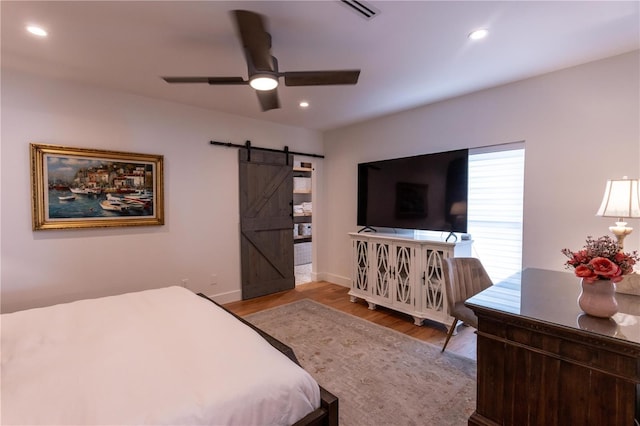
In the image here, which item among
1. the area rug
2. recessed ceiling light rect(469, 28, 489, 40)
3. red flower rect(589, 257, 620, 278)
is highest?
recessed ceiling light rect(469, 28, 489, 40)

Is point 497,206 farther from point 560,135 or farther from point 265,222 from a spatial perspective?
point 265,222

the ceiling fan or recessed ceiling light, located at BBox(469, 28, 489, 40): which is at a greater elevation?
recessed ceiling light, located at BBox(469, 28, 489, 40)

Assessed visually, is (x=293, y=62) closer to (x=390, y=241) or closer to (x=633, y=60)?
(x=390, y=241)

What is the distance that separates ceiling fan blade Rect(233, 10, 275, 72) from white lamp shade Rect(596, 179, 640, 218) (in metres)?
2.37

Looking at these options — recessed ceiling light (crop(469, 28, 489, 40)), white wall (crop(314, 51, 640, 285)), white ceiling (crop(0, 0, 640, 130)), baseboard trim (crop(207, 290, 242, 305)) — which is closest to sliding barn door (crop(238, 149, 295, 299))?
baseboard trim (crop(207, 290, 242, 305))

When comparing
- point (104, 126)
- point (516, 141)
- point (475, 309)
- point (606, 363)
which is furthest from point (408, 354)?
point (104, 126)

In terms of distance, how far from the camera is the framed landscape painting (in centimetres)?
276

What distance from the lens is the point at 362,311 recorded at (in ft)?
12.1

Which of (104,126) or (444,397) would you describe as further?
(104,126)

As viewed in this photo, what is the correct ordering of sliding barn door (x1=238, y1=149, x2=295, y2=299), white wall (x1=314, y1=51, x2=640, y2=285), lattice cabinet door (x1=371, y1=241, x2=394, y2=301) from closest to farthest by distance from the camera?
white wall (x1=314, y1=51, x2=640, y2=285), lattice cabinet door (x1=371, y1=241, x2=394, y2=301), sliding barn door (x1=238, y1=149, x2=295, y2=299)

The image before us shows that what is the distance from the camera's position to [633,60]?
2297 millimetres

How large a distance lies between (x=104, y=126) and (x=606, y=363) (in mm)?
4271

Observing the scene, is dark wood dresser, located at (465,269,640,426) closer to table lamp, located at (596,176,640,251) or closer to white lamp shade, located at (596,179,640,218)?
table lamp, located at (596,176,640,251)

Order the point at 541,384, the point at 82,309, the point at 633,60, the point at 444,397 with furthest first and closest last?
the point at 633,60, the point at 444,397, the point at 82,309, the point at 541,384
